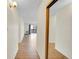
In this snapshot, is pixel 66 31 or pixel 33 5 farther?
pixel 33 5

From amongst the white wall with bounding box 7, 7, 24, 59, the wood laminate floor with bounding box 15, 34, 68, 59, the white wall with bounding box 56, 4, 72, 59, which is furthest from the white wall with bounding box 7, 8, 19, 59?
the white wall with bounding box 56, 4, 72, 59

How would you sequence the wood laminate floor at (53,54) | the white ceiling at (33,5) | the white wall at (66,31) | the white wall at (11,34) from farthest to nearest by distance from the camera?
the white wall at (11,34) → the wood laminate floor at (53,54) → the white ceiling at (33,5) → the white wall at (66,31)

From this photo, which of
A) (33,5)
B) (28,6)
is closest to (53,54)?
(33,5)

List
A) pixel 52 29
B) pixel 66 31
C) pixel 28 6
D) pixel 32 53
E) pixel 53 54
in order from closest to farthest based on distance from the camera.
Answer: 1. pixel 66 31
2. pixel 53 54
3. pixel 52 29
4. pixel 32 53
5. pixel 28 6

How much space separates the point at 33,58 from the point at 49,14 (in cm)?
232

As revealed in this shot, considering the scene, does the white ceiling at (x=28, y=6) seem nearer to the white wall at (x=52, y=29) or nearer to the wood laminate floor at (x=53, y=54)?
the white wall at (x=52, y=29)

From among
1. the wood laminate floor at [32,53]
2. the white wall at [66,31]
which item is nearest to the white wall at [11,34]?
the wood laminate floor at [32,53]

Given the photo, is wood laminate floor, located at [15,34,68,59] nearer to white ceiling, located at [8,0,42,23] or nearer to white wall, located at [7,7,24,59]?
white wall, located at [7,7,24,59]

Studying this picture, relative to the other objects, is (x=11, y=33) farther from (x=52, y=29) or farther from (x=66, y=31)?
(x=66, y=31)

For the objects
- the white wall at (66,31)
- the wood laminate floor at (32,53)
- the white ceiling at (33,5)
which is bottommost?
the wood laminate floor at (32,53)

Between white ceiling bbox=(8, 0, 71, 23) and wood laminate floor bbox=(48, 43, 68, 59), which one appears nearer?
white ceiling bbox=(8, 0, 71, 23)

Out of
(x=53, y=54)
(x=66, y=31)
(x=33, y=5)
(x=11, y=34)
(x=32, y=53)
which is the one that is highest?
(x=33, y=5)

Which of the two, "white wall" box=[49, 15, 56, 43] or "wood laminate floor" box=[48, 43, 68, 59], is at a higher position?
"white wall" box=[49, 15, 56, 43]
